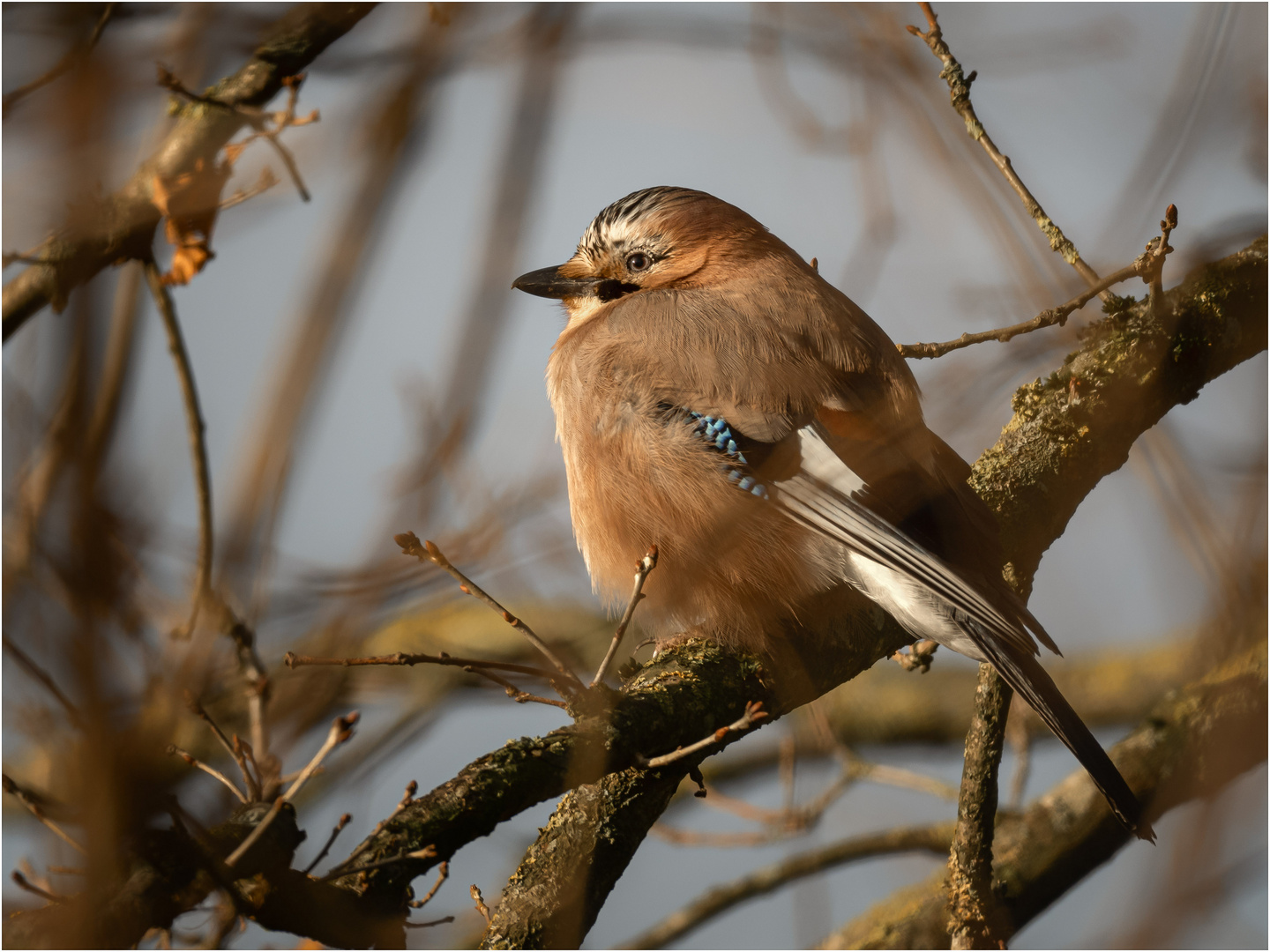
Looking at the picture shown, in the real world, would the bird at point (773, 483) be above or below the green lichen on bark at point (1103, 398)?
below

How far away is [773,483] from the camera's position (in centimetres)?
345

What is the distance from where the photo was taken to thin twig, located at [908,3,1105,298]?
3.26m

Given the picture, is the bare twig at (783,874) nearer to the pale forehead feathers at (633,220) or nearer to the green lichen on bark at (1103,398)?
the green lichen on bark at (1103,398)

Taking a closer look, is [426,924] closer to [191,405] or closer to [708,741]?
[708,741]

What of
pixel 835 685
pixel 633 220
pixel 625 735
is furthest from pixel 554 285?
pixel 625 735

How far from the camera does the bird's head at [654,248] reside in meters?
4.45

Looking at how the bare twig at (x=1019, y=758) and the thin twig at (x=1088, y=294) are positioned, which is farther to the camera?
the bare twig at (x=1019, y=758)

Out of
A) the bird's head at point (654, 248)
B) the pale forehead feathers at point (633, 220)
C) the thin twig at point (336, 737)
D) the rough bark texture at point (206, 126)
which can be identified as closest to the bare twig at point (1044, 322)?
the bird's head at point (654, 248)

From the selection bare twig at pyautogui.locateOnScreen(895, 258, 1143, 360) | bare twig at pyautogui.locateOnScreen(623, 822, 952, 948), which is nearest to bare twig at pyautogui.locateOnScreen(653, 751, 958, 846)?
bare twig at pyautogui.locateOnScreen(623, 822, 952, 948)

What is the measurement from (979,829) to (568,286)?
2.79 metres

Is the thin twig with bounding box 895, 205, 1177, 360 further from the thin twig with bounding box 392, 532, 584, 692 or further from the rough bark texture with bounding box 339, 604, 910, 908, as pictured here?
the thin twig with bounding box 392, 532, 584, 692

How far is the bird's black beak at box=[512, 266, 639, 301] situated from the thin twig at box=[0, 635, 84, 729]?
371cm

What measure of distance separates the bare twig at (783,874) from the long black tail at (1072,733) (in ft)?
5.83

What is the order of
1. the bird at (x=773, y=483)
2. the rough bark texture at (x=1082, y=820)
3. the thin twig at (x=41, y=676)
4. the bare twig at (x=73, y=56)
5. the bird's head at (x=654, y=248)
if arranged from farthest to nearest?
the bird's head at (x=654, y=248)
the rough bark texture at (x=1082, y=820)
the bird at (x=773, y=483)
the bare twig at (x=73, y=56)
the thin twig at (x=41, y=676)
